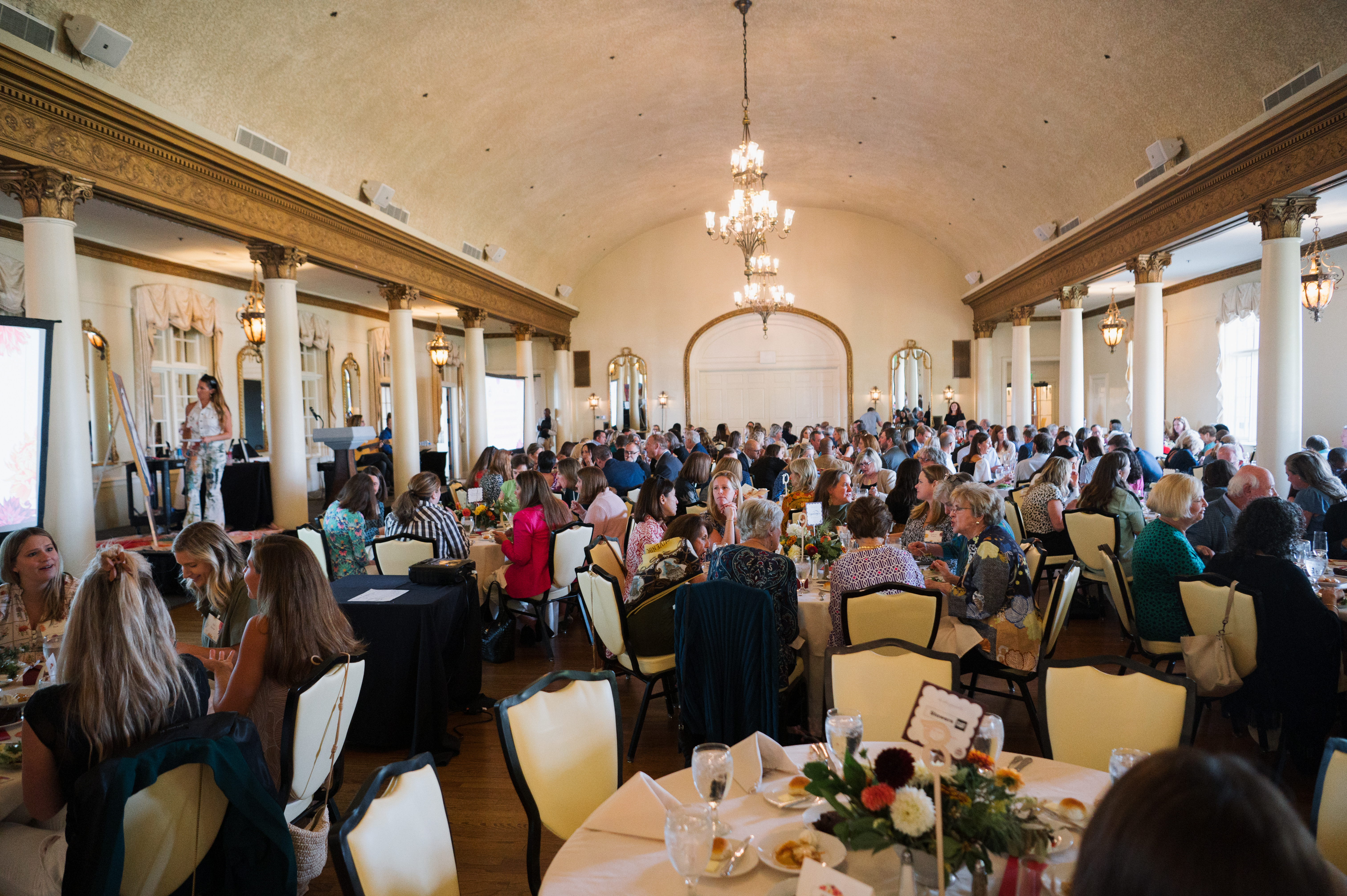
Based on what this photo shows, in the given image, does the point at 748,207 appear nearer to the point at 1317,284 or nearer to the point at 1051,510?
the point at 1051,510

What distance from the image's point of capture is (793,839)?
5.96 ft

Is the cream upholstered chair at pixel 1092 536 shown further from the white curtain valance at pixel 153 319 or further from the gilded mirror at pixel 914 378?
the gilded mirror at pixel 914 378

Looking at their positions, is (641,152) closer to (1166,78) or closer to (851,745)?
(1166,78)

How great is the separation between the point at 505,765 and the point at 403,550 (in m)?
1.72

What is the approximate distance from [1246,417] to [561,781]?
15432 millimetres

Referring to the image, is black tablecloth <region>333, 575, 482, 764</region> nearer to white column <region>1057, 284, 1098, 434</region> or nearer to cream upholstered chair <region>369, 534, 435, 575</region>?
cream upholstered chair <region>369, 534, 435, 575</region>

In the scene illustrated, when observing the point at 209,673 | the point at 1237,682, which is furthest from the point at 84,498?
the point at 1237,682

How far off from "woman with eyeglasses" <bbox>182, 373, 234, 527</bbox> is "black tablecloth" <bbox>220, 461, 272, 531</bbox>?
41 centimetres

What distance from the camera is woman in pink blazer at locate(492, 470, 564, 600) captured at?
565 cm

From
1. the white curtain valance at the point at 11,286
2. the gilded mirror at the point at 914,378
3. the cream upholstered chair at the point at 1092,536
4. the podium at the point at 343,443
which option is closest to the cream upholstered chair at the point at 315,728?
the cream upholstered chair at the point at 1092,536

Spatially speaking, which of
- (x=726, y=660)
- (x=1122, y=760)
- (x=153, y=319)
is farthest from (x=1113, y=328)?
(x=153, y=319)

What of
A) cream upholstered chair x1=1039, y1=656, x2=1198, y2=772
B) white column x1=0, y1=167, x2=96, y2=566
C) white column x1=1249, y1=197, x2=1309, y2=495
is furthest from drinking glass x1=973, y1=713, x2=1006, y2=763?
white column x1=1249, y1=197, x2=1309, y2=495

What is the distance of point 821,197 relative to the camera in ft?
59.1

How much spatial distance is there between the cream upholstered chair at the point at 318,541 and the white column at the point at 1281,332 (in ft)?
27.4
